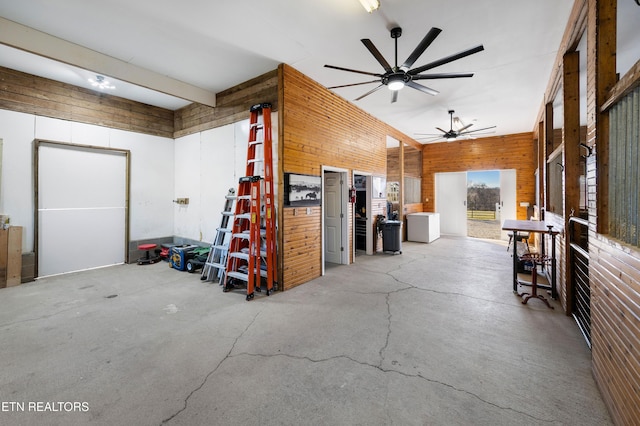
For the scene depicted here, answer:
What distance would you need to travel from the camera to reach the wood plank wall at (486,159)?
9148 millimetres

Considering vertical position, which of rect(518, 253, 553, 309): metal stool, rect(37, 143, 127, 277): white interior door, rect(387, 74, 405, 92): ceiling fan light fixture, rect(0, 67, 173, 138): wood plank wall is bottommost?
rect(518, 253, 553, 309): metal stool

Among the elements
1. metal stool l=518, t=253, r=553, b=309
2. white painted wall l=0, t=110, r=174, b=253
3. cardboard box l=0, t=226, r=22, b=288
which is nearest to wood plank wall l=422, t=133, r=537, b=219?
metal stool l=518, t=253, r=553, b=309

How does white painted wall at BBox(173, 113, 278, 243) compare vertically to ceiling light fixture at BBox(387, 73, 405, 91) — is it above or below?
below

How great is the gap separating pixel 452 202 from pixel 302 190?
812 centimetres

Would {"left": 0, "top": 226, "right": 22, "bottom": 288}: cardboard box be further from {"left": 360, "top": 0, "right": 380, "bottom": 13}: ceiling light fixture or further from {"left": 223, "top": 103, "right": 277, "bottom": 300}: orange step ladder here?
{"left": 360, "top": 0, "right": 380, "bottom": 13}: ceiling light fixture

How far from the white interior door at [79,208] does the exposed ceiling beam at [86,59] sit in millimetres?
2161

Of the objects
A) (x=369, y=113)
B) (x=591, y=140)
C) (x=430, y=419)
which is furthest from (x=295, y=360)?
(x=369, y=113)

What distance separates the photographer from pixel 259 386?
6.93ft

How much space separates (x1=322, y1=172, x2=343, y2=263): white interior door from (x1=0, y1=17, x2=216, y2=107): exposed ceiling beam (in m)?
3.32

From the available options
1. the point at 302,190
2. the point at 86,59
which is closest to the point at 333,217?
the point at 302,190

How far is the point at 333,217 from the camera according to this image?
21.0ft

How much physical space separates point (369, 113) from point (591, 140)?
5.09 m

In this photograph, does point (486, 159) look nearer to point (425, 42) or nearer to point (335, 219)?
point (335, 219)

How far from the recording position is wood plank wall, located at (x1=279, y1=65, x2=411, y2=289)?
4.47 m
